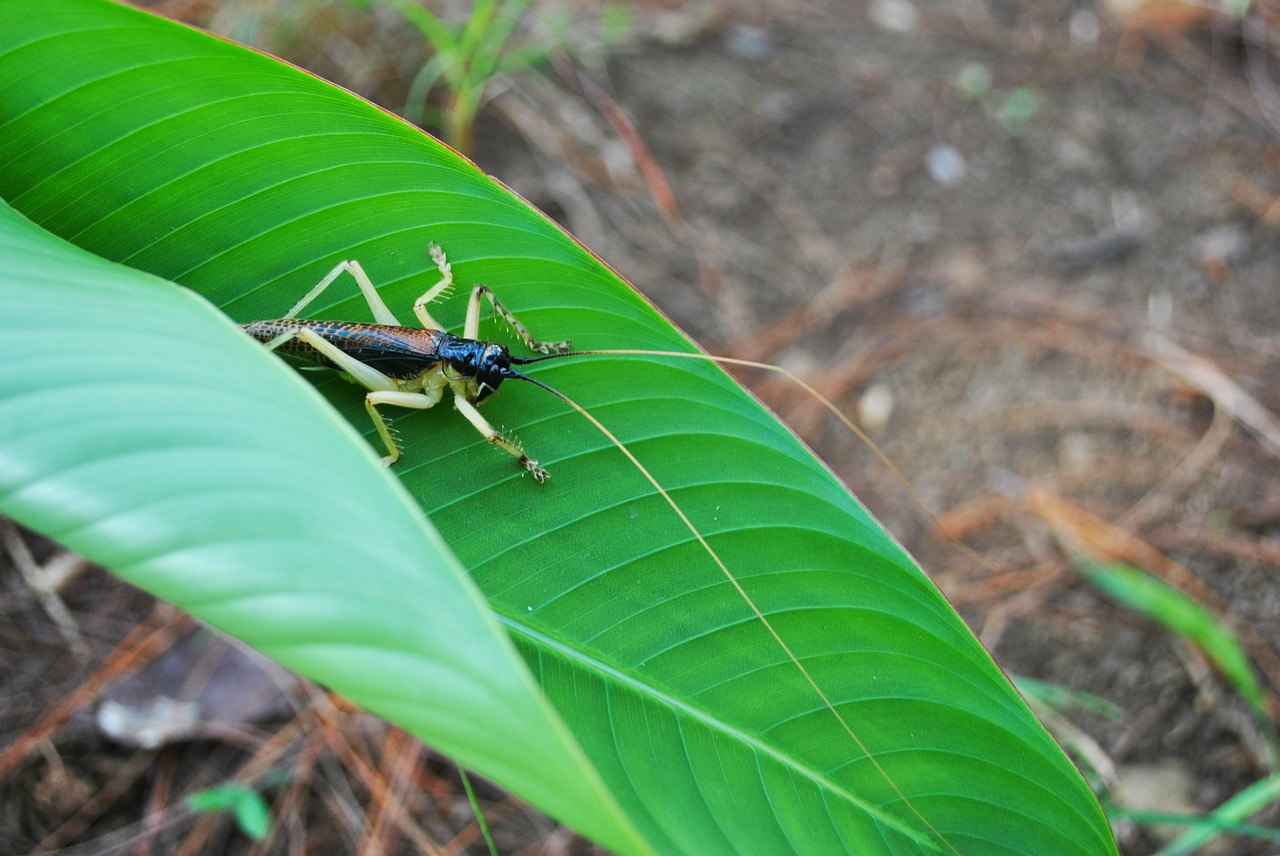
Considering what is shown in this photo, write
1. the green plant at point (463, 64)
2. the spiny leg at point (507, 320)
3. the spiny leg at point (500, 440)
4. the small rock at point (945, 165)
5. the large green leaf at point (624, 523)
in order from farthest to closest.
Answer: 1. the small rock at point (945, 165)
2. the green plant at point (463, 64)
3. the spiny leg at point (507, 320)
4. the spiny leg at point (500, 440)
5. the large green leaf at point (624, 523)

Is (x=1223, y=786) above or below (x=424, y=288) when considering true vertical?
below

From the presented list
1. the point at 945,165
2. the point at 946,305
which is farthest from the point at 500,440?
the point at 945,165

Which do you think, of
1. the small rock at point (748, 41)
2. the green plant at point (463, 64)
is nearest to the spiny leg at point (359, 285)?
the green plant at point (463, 64)

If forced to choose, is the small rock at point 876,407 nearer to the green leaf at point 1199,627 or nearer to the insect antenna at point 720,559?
the green leaf at point 1199,627

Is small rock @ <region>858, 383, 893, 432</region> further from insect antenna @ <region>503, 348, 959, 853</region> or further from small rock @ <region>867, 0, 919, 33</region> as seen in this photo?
small rock @ <region>867, 0, 919, 33</region>

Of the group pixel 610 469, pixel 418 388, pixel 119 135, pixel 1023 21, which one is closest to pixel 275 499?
pixel 610 469

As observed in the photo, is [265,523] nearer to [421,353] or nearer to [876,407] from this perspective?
[421,353]

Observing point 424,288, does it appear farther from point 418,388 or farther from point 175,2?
point 175,2
